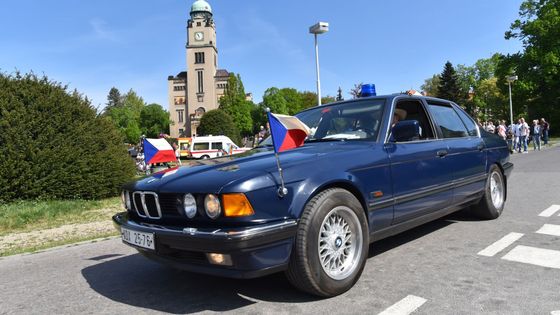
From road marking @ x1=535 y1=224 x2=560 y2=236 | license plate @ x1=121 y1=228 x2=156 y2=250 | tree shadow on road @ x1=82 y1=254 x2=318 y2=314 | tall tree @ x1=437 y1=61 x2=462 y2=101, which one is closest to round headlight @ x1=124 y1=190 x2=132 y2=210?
license plate @ x1=121 y1=228 x2=156 y2=250

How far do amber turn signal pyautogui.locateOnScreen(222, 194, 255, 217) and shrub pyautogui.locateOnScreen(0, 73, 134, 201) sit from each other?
839 centimetres

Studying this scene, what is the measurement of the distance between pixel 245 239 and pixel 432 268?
1982 mm

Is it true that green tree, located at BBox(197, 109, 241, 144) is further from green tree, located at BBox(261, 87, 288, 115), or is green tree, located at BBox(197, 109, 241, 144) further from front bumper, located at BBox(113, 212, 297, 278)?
front bumper, located at BBox(113, 212, 297, 278)

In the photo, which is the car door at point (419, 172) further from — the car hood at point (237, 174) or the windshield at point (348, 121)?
the car hood at point (237, 174)

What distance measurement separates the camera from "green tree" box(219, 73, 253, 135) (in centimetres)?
8894

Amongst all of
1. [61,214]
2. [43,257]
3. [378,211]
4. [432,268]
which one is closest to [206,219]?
[378,211]

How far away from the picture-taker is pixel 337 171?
132 inches

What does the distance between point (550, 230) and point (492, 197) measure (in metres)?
0.81

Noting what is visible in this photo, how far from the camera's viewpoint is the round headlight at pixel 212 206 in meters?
2.90

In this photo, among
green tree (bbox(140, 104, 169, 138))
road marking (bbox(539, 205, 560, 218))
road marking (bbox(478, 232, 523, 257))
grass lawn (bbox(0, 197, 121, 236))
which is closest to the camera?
road marking (bbox(478, 232, 523, 257))

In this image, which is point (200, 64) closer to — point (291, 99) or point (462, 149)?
point (291, 99)

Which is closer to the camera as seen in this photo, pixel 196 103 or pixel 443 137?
pixel 443 137

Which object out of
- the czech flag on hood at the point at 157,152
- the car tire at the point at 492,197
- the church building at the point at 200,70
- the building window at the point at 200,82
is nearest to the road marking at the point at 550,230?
the car tire at the point at 492,197

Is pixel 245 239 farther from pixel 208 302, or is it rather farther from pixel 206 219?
pixel 208 302
